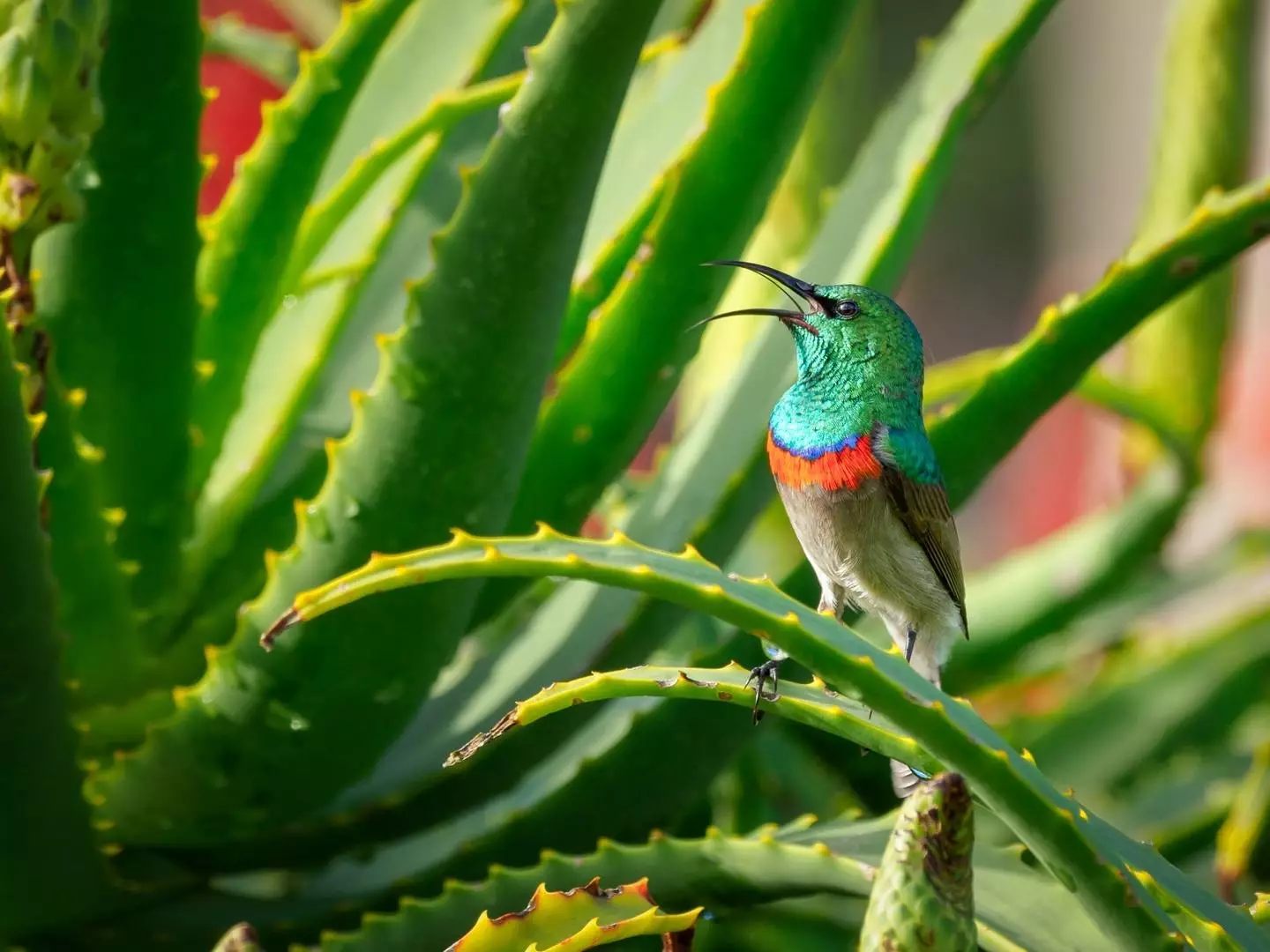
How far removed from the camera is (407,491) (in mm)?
660

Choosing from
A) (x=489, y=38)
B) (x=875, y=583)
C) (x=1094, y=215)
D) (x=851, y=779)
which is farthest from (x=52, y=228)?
(x=1094, y=215)

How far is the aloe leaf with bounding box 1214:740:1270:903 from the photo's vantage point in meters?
0.88

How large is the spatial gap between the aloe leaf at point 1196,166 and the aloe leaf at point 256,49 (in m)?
0.69

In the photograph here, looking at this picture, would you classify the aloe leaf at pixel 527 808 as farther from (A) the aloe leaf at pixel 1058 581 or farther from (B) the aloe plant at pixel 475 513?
(A) the aloe leaf at pixel 1058 581

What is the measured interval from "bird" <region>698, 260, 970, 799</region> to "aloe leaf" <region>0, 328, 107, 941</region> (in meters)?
0.29

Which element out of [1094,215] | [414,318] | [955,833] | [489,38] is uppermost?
[1094,215]

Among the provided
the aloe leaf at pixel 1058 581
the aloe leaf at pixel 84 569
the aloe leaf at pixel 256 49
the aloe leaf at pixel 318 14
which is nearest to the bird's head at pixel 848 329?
the aloe leaf at pixel 84 569

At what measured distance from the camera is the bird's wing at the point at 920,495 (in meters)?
0.60

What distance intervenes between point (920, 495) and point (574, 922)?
22 centimetres

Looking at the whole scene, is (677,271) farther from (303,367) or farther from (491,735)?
(491,735)

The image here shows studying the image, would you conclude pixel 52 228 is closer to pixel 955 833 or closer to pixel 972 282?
pixel 955 833

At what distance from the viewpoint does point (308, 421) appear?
0.87 m

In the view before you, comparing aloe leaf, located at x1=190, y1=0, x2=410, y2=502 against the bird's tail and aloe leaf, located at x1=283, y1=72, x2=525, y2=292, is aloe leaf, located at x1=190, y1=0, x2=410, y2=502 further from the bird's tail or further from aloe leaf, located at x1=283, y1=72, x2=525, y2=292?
the bird's tail

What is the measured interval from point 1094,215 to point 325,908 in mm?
3278
